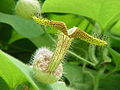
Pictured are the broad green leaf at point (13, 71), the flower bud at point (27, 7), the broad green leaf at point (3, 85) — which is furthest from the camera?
the flower bud at point (27, 7)

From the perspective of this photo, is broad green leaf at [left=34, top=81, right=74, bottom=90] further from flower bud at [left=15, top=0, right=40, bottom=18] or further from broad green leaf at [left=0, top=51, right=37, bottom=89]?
flower bud at [left=15, top=0, right=40, bottom=18]

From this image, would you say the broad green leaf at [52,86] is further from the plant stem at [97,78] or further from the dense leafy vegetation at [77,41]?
the plant stem at [97,78]

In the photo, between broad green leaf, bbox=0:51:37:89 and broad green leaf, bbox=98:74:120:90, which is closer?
broad green leaf, bbox=0:51:37:89

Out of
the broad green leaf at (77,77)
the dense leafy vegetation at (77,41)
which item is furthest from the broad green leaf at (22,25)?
the broad green leaf at (77,77)

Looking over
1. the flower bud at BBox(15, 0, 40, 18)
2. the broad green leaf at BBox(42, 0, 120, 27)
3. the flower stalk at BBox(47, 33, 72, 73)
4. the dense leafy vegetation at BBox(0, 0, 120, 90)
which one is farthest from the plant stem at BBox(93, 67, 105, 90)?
the flower stalk at BBox(47, 33, 72, 73)

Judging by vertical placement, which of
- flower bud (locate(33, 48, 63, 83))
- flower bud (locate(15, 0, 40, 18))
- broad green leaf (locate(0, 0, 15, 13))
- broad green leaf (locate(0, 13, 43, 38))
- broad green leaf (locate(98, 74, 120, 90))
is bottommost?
broad green leaf (locate(98, 74, 120, 90))

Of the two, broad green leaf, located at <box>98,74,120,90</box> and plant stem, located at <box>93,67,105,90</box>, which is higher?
plant stem, located at <box>93,67,105,90</box>

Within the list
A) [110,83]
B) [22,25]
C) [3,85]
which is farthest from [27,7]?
[110,83]
